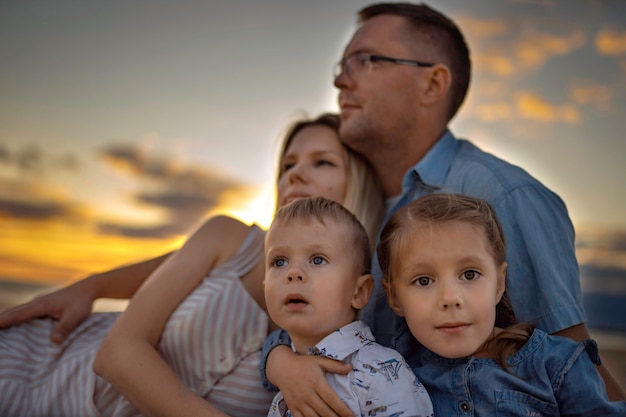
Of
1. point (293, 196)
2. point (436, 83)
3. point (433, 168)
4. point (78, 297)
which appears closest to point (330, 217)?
point (293, 196)

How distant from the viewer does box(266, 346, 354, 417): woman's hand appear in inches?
71.0

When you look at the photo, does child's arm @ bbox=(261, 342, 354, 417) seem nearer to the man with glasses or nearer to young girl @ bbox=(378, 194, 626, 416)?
the man with glasses

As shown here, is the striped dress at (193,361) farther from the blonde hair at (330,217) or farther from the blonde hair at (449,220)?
the blonde hair at (449,220)

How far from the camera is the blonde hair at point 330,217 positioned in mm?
2031

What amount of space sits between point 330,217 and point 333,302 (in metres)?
0.29

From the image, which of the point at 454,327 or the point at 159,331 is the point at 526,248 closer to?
the point at 454,327

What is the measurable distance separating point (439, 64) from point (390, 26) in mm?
377

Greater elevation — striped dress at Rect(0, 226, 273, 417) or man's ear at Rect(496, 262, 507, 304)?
man's ear at Rect(496, 262, 507, 304)

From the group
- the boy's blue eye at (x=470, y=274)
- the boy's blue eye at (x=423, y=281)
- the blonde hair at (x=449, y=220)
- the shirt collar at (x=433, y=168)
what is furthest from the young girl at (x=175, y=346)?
the boy's blue eye at (x=470, y=274)

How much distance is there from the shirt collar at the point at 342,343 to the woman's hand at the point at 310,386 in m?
0.02

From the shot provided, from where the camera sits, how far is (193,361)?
8.20 feet

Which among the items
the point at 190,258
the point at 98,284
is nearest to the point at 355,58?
the point at 190,258

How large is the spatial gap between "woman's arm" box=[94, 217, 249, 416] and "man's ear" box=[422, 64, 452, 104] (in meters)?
1.42

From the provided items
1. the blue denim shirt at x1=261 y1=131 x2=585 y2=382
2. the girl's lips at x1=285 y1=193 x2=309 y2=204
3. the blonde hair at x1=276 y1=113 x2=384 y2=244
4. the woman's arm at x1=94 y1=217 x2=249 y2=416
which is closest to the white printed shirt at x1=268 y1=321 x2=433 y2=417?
the blue denim shirt at x1=261 y1=131 x2=585 y2=382
